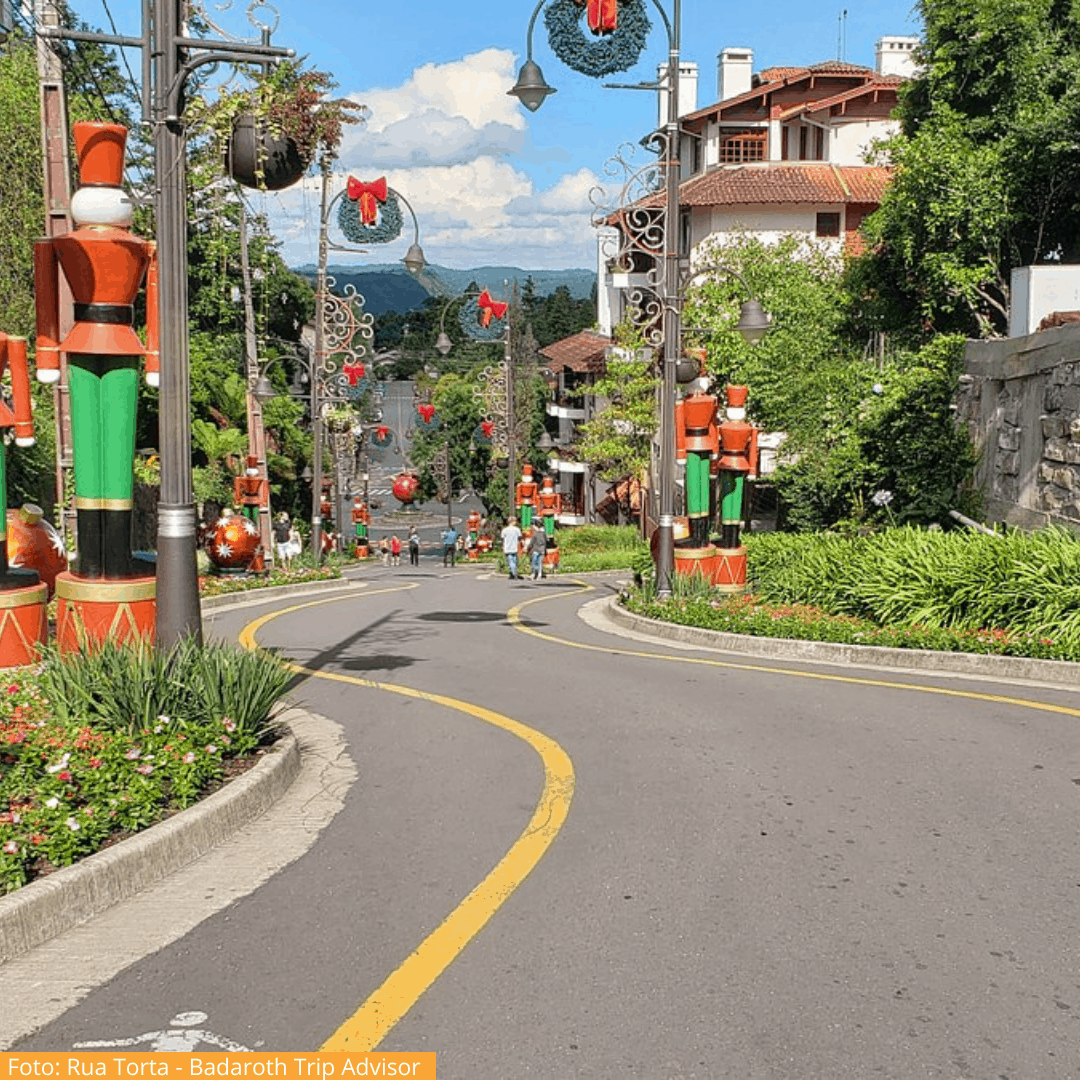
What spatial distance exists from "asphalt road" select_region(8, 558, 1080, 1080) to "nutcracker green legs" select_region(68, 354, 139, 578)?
91.0 inches

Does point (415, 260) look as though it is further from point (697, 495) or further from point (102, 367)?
point (102, 367)

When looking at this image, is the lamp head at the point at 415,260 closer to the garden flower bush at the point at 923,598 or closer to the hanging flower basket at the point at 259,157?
the garden flower bush at the point at 923,598

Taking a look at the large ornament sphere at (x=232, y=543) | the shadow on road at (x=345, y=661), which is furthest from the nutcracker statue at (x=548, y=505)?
the shadow on road at (x=345, y=661)

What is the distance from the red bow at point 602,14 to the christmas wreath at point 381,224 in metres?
9.02

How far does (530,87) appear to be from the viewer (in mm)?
14953

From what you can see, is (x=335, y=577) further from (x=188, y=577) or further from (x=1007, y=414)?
(x=188, y=577)

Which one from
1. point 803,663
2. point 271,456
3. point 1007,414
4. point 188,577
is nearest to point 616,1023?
point 188,577

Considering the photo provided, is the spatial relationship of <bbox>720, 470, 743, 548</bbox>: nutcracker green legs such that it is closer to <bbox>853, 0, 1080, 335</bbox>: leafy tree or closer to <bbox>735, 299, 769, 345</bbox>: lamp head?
<bbox>735, 299, 769, 345</bbox>: lamp head

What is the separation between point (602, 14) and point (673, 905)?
13.6 m

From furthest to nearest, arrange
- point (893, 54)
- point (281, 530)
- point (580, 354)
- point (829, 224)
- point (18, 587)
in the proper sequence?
point (580, 354) < point (893, 54) < point (829, 224) < point (281, 530) < point (18, 587)

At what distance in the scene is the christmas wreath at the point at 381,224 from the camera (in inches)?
977

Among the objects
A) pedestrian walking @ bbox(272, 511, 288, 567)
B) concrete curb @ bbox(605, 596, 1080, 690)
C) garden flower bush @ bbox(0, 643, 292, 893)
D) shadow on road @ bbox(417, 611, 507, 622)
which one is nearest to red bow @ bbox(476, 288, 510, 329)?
pedestrian walking @ bbox(272, 511, 288, 567)

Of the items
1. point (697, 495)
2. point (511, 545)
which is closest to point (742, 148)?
point (511, 545)

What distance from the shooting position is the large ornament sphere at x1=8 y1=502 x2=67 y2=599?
13.4 m
